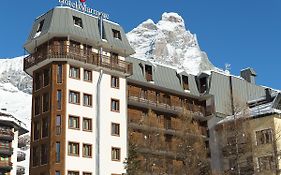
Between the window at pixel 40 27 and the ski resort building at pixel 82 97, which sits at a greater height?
the window at pixel 40 27

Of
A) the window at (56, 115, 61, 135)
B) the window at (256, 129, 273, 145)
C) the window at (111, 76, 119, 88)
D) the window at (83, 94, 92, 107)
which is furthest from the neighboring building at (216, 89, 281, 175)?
the window at (56, 115, 61, 135)

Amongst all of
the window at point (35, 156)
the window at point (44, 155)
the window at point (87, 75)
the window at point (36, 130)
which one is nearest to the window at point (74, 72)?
the window at point (87, 75)

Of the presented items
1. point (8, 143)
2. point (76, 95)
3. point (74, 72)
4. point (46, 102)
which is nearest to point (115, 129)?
point (76, 95)

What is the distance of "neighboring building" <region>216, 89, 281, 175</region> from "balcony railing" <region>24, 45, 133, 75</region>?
15.7 m

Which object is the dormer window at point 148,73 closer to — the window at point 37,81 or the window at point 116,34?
the window at point 116,34

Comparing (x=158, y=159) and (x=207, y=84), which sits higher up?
(x=207, y=84)

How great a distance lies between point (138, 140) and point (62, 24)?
56.5 ft

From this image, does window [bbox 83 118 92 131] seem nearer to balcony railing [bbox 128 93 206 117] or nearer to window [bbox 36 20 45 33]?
balcony railing [bbox 128 93 206 117]

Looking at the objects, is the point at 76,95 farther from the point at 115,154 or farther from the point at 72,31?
the point at 115,154

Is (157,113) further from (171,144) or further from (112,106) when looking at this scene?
(112,106)

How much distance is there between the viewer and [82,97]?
2697 inches

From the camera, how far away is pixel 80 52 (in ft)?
229

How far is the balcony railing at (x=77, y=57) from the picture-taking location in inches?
2699

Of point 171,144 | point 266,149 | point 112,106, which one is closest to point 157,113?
point 171,144
